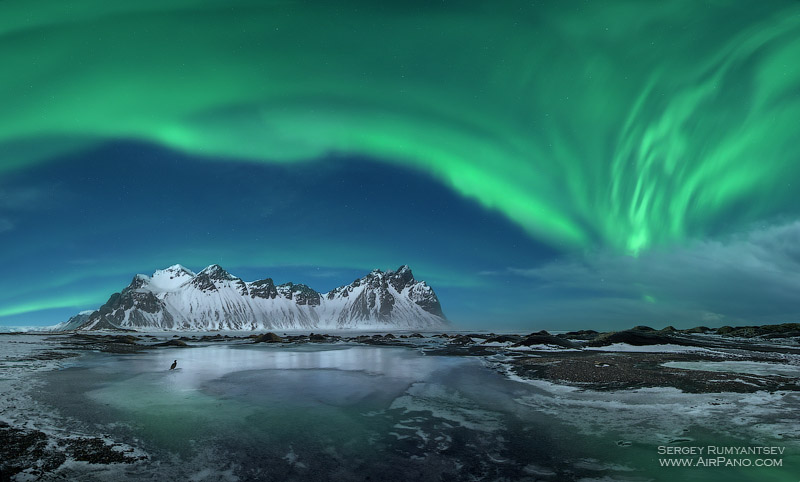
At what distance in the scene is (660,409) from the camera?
51.3ft

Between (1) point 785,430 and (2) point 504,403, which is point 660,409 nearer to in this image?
(1) point 785,430

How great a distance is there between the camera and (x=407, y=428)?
13.9 metres

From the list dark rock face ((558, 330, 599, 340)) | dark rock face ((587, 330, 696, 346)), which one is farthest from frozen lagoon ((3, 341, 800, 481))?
dark rock face ((558, 330, 599, 340))

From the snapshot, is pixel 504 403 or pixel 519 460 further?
pixel 504 403

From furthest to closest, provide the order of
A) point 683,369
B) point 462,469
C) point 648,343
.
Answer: point 648,343
point 683,369
point 462,469

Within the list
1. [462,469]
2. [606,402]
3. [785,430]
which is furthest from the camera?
[606,402]

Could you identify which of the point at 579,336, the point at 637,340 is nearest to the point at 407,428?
the point at 637,340

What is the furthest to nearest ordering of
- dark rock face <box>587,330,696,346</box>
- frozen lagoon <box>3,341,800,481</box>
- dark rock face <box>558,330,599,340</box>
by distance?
dark rock face <box>558,330,599,340</box> → dark rock face <box>587,330,696,346</box> → frozen lagoon <box>3,341,800,481</box>

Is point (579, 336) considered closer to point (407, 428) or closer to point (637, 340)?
point (637, 340)

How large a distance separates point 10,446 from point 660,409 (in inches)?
904

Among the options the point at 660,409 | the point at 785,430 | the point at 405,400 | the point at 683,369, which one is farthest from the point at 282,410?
the point at 683,369

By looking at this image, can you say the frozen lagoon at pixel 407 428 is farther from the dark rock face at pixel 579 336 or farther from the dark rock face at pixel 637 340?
the dark rock face at pixel 579 336

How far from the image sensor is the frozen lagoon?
9.56 metres

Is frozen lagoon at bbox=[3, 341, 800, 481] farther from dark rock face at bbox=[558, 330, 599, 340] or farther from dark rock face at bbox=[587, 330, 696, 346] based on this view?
dark rock face at bbox=[558, 330, 599, 340]
